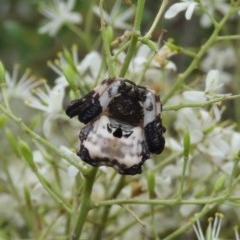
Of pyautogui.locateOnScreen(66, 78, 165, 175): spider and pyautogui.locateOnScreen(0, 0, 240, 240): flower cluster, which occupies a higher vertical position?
pyautogui.locateOnScreen(0, 0, 240, 240): flower cluster

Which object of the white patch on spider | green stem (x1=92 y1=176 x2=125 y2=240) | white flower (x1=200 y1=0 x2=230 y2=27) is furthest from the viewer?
white flower (x1=200 y1=0 x2=230 y2=27)

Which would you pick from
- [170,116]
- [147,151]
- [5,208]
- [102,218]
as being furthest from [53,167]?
[170,116]

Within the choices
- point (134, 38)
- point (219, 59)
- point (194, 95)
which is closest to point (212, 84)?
point (194, 95)

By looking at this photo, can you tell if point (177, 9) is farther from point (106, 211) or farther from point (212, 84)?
point (106, 211)

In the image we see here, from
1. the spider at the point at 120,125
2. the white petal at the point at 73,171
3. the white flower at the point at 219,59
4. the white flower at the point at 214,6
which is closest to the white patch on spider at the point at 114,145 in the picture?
the spider at the point at 120,125

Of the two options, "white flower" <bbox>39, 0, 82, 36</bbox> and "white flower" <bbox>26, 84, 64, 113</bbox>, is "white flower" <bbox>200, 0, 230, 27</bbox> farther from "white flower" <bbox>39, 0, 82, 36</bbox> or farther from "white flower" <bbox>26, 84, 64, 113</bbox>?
"white flower" <bbox>26, 84, 64, 113</bbox>

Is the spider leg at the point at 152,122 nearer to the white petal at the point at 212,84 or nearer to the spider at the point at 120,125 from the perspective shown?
the spider at the point at 120,125

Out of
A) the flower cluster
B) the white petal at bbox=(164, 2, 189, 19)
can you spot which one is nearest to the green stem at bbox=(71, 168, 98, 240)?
the flower cluster

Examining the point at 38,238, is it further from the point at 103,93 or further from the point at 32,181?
the point at 103,93
